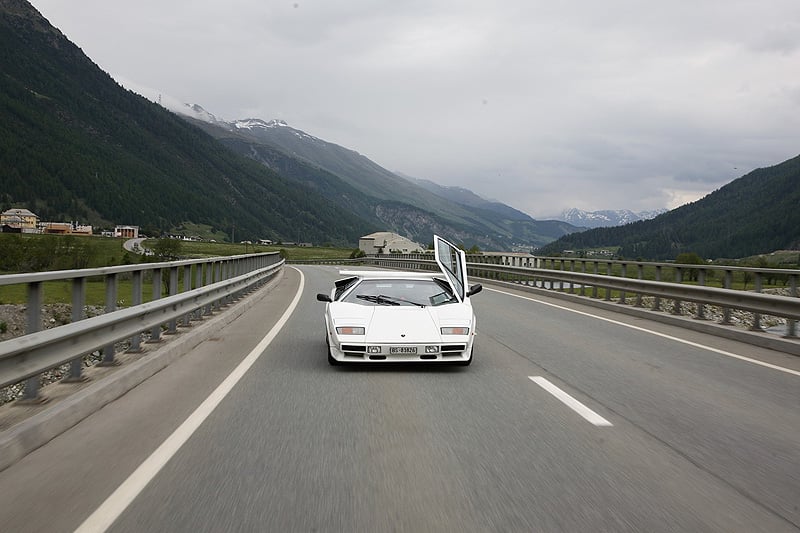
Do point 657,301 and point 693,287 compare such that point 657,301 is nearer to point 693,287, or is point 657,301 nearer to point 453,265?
point 693,287

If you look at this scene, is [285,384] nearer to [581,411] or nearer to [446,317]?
[446,317]

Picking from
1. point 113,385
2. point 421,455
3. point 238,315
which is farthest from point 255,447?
point 238,315

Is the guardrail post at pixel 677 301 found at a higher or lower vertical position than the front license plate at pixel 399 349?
higher

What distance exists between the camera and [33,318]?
216 inches

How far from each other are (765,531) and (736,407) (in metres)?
3.46

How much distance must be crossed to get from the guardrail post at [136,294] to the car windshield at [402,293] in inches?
99.4

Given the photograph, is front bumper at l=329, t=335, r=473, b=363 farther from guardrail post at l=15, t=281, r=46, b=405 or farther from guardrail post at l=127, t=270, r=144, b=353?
guardrail post at l=15, t=281, r=46, b=405

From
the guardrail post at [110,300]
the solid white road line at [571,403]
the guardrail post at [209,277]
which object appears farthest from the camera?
the guardrail post at [209,277]

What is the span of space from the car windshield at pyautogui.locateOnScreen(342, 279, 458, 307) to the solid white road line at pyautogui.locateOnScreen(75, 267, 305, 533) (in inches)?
75.4

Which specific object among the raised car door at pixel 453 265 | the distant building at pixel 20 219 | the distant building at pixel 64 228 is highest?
the raised car door at pixel 453 265

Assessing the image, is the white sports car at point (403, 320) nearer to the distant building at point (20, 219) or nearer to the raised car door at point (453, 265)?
the raised car door at point (453, 265)

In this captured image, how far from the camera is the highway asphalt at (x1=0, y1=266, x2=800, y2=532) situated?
3.75 meters

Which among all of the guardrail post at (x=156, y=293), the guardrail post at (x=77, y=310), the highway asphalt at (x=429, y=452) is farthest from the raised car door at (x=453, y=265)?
the guardrail post at (x=77, y=310)

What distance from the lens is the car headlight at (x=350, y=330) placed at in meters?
8.37
